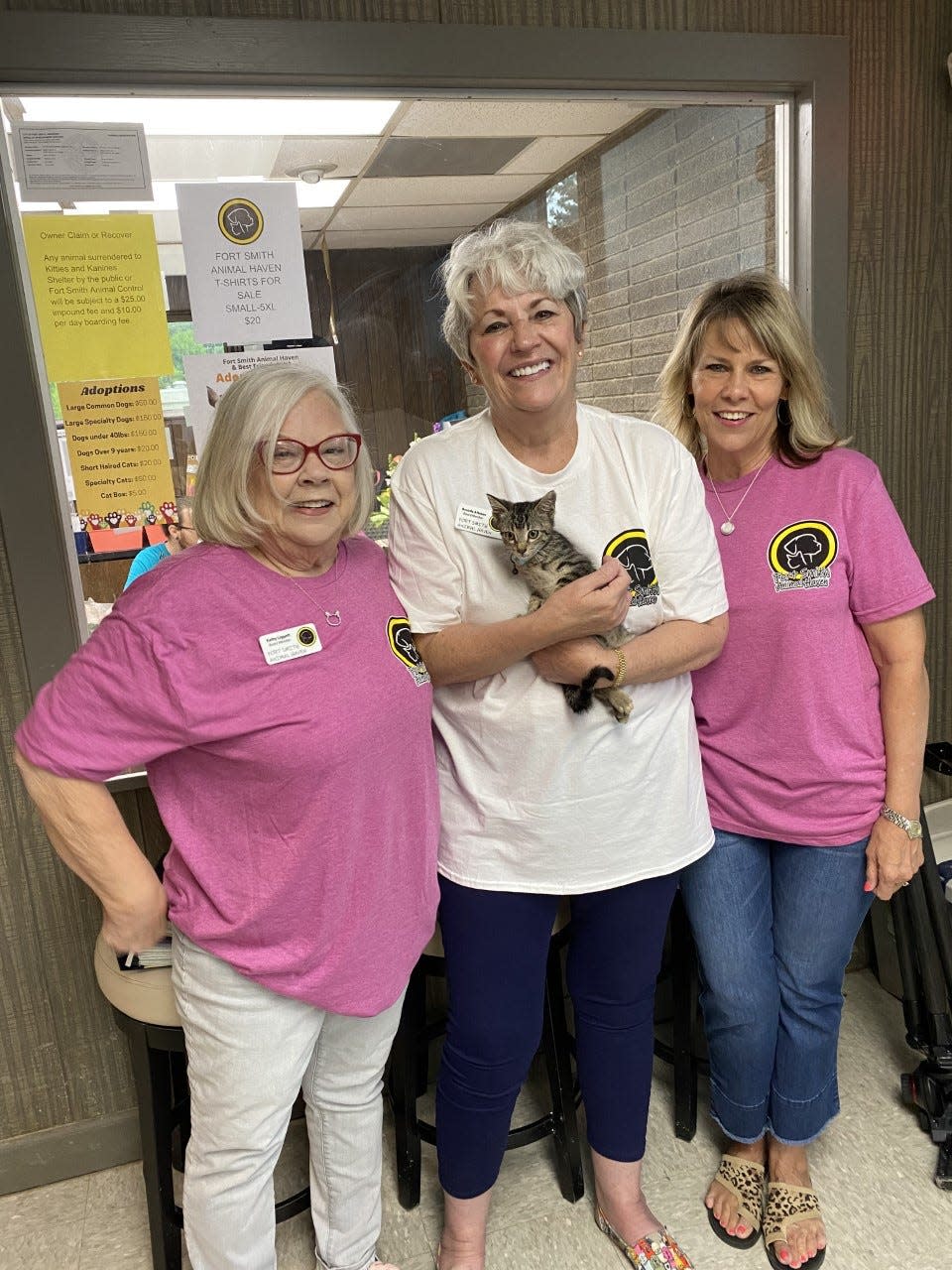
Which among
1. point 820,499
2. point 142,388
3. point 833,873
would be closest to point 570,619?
point 820,499

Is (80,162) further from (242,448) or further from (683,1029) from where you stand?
(683,1029)

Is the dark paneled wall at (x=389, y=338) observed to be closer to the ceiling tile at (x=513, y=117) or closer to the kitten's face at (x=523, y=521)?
the ceiling tile at (x=513, y=117)

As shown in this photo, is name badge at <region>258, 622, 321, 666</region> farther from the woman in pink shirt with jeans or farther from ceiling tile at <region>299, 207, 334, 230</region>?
ceiling tile at <region>299, 207, 334, 230</region>

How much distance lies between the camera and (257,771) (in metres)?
1.25

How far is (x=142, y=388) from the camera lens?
1.83m

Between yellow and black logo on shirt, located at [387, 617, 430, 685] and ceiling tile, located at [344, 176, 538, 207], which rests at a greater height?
ceiling tile, located at [344, 176, 538, 207]

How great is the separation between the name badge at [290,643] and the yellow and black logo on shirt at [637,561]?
490mm

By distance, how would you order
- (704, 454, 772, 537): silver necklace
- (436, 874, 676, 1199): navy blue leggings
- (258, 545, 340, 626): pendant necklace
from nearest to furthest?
(258, 545, 340, 626): pendant necklace
(436, 874, 676, 1199): navy blue leggings
(704, 454, 772, 537): silver necklace

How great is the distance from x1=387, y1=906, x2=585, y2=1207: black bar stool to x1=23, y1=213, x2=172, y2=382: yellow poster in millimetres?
1379

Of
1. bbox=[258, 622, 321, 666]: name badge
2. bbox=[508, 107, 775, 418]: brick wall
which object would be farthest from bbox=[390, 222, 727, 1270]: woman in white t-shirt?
bbox=[508, 107, 775, 418]: brick wall

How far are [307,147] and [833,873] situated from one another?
5.94ft

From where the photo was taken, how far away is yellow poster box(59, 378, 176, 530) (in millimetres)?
1803

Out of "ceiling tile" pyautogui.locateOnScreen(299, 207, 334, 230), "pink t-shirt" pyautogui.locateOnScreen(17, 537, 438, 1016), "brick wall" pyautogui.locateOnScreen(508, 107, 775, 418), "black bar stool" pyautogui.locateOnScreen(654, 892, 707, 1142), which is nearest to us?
"pink t-shirt" pyautogui.locateOnScreen(17, 537, 438, 1016)

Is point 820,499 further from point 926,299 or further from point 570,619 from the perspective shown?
point 926,299
